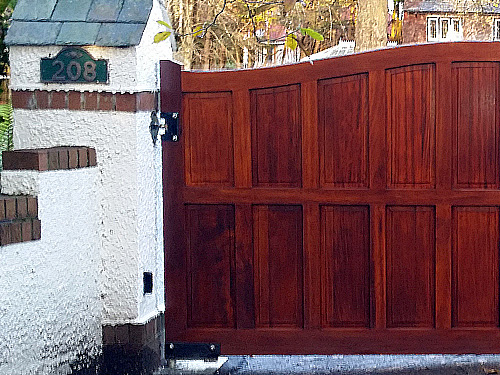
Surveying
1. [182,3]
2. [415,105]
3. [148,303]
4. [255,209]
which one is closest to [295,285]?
[255,209]

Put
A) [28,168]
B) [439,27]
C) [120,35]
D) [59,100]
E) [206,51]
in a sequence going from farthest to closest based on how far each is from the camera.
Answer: [439,27] → [206,51] → [59,100] → [120,35] → [28,168]

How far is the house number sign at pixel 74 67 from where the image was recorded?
4223 mm

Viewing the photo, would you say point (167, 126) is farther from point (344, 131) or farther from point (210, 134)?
point (344, 131)

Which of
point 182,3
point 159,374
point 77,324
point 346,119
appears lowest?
point 159,374

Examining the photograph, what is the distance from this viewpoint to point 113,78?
423cm

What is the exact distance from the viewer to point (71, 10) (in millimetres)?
4320

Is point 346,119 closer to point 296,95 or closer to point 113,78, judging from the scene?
point 296,95

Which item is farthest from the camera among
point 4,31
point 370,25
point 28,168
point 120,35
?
point 370,25

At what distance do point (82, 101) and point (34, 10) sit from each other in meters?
0.54

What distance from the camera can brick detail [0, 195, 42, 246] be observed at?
11.8 ft

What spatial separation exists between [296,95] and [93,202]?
3.97 feet

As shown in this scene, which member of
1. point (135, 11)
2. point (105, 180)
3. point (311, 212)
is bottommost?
point (311, 212)

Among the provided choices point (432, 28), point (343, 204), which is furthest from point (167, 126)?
point (432, 28)

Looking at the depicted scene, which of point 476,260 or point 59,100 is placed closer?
point 59,100
